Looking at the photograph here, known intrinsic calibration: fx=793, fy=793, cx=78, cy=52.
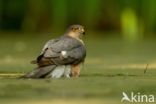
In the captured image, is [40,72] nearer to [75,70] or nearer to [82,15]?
[75,70]

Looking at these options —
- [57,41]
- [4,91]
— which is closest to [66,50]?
[57,41]

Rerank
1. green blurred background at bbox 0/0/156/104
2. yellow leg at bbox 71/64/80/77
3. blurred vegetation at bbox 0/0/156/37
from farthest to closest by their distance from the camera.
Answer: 1. blurred vegetation at bbox 0/0/156/37
2. yellow leg at bbox 71/64/80/77
3. green blurred background at bbox 0/0/156/104

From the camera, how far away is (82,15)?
1306cm

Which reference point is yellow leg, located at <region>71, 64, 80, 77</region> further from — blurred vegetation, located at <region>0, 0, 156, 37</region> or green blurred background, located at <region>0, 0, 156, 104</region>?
blurred vegetation, located at <region>0, 0, 156, 37</region>

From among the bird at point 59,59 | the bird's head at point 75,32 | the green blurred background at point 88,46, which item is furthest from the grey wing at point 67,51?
the bird's head at point 75,32

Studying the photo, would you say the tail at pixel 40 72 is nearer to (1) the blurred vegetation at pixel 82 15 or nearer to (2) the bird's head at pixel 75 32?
(2) the bird's head at pixel 75 32

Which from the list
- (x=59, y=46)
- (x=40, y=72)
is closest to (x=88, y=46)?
(x=59, y=46)

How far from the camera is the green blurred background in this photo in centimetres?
674

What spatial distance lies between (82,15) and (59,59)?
5.21 metres

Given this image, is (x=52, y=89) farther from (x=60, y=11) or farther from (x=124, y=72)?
(x=60, y=11)

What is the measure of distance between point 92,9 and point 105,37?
1829 mm

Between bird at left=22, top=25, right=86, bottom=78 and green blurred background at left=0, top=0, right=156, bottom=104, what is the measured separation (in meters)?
0.16

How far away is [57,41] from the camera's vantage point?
8.08 metres

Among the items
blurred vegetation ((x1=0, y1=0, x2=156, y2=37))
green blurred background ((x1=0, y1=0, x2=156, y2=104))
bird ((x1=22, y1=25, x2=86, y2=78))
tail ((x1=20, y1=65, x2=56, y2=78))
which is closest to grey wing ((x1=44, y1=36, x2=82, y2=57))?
bird ((x1=22, y1=25, x2=86, y2=78))
